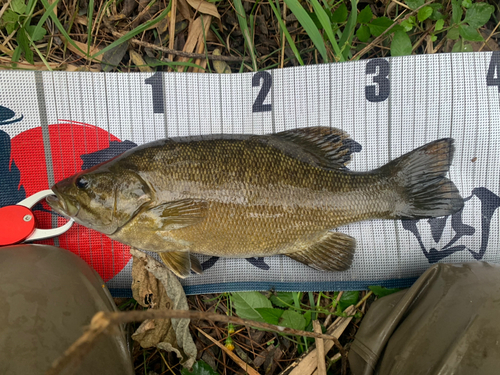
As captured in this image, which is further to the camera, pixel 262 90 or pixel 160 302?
pixel 262 90

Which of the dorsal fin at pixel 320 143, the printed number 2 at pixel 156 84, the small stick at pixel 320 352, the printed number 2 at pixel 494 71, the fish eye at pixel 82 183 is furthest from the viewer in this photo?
the printed number 2 at pixel 156 84

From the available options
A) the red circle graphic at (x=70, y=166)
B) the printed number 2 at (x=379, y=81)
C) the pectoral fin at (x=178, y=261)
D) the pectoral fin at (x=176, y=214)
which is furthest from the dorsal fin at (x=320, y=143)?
the red circle graphic at (x=70, y=166)

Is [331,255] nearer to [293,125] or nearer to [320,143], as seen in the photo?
[320,143]

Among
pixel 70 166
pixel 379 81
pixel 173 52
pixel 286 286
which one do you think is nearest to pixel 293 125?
pixel 379 81

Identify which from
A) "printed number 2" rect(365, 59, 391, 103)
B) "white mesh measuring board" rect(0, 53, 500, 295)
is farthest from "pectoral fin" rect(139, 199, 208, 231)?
"printed number 2" rect(365, 59, 391, 103)

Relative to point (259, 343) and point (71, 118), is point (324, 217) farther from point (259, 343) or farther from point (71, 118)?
point (71, 118)

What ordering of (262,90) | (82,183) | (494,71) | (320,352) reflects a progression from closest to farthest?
1. (82,183)
2. (320,352)
3. (494,71)
4. (262,90)

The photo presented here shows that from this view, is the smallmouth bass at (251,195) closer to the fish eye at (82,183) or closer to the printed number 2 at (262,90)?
the fish eye at (82,183)
